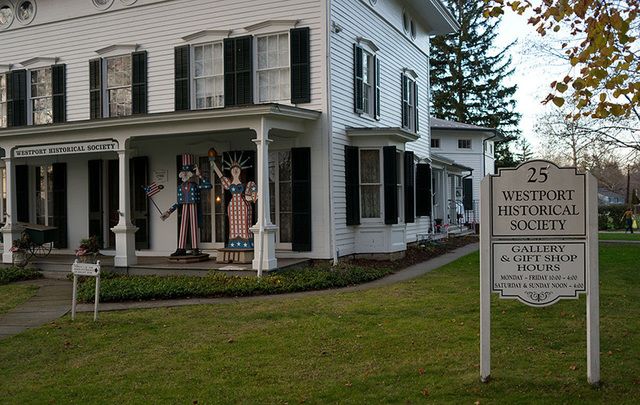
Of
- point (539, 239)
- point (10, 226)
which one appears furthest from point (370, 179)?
point (539, 239)

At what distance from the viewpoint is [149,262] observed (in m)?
14.6

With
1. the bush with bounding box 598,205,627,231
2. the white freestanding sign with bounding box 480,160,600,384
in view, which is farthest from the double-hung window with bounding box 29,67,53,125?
the bush with bounding box 598,205,627,231

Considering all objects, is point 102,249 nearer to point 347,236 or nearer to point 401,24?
point 347,236

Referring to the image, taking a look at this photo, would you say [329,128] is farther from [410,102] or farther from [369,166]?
[410,102]

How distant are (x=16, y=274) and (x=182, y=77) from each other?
5922mm

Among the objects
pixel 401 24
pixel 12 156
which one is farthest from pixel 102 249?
pixel 401 24

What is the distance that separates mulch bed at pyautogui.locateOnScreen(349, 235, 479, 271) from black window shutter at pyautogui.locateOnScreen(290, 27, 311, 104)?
397 cm

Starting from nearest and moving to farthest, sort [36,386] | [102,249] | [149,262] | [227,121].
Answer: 1. [36,386]
2. [227,121]
3. [149,262]
4. [102,249]

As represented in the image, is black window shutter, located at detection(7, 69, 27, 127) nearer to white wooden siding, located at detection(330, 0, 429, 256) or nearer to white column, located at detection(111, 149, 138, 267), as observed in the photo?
white column, located at detection(111, 149, 138, 267)

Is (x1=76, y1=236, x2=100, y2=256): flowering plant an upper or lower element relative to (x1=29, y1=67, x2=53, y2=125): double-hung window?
lower

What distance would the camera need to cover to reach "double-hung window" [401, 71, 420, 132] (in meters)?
19.7

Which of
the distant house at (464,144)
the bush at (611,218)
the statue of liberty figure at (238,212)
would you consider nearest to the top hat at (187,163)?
the statue of liberty figure at (238,212)

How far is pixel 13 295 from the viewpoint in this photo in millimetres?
12195

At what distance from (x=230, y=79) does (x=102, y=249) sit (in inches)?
233
